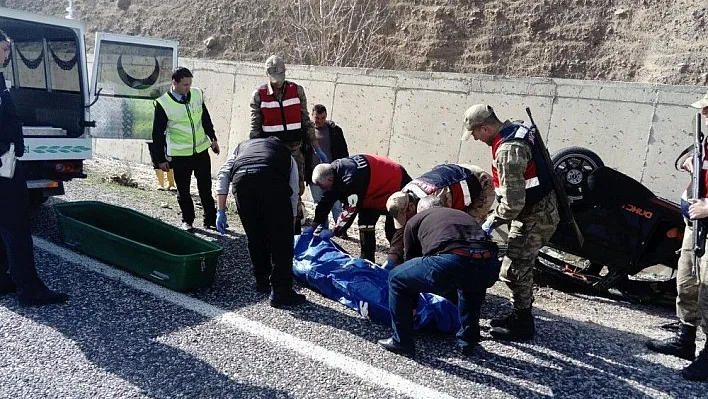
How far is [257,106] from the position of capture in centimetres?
564

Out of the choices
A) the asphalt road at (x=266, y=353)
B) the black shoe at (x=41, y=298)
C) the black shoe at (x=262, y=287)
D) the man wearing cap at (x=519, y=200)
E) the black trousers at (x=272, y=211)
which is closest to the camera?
the asphalt road at (x=266, y=353)

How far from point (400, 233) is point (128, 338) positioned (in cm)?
197

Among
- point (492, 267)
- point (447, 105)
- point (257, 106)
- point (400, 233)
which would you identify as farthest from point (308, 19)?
point (492, 267)

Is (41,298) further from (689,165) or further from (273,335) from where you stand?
(689,165)

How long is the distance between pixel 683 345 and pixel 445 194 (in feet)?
6.05

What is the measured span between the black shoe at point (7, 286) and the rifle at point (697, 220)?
15.3 feet

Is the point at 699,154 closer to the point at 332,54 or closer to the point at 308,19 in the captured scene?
the point at 332,54

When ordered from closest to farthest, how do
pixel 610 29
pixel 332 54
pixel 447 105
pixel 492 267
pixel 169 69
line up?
1. pixel 492 267
2. pixel 169 69
3. pixel 447 105
4. pixel 610 29
5. pixel 332 54

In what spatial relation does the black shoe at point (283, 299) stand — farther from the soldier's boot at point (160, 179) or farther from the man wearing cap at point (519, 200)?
the soldier's boot at point (160, 179)

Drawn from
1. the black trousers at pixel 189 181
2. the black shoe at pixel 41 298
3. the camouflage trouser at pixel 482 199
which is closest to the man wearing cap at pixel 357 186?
the camouflage trouser at pixel 482 199

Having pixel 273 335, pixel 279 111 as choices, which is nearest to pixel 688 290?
pixel 273 335

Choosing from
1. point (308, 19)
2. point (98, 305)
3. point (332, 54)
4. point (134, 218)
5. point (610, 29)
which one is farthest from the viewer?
point (308, 19)

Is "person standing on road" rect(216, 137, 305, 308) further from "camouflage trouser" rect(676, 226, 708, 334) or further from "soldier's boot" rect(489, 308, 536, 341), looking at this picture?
"camouflage trouser" rect(676, 226, 708, 334)

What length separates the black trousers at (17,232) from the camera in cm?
390
